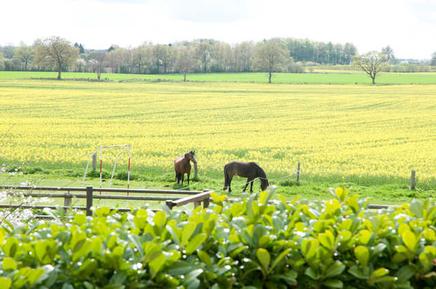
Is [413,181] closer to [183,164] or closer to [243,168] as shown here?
[243,168]

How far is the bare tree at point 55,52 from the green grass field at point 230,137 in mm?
42903

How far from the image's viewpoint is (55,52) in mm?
128125

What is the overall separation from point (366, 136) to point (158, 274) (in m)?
43.8

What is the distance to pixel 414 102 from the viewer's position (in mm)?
80000

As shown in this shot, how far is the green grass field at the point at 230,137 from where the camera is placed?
28.7 m

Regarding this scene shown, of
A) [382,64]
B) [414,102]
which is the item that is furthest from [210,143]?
[382,64]

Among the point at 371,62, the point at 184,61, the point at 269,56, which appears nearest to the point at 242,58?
the point at 184,61

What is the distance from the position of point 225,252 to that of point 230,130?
45.3 metres

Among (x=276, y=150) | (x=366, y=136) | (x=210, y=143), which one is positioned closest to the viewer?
(x=276, y=150)

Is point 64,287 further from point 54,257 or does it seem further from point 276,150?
point 276,150

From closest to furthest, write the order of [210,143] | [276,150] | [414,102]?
[276,150] → [210,143] → [414,102]

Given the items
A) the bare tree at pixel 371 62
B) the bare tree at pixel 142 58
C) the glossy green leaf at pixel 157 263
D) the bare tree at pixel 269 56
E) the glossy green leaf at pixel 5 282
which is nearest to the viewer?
the glossy green leaf at pixel 5 282

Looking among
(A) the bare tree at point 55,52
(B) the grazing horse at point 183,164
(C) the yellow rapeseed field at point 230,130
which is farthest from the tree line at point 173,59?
(B) the grazing horse at point 183,164

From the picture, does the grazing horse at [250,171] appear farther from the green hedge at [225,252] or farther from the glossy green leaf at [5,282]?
the glossy green leaf at [5,282]
